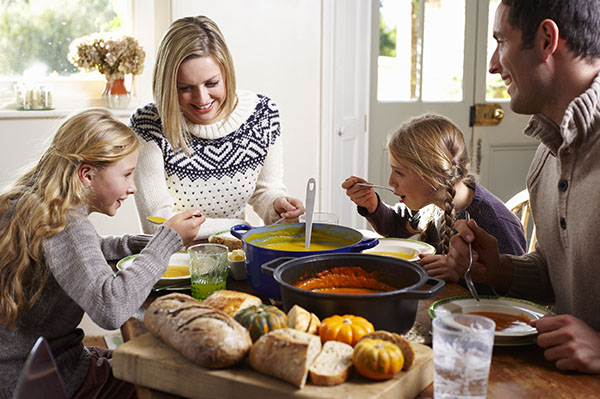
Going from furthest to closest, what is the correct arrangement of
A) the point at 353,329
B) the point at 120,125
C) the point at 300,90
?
the point at 300,90 → the point at 120,125 → the point at 353,329

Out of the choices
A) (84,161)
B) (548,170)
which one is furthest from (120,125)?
(548,170)

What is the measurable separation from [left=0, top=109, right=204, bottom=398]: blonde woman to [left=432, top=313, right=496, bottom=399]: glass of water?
2.31ft

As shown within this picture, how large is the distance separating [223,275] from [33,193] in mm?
501

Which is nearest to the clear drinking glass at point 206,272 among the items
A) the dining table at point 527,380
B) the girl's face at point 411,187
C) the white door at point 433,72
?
the dining table at point 527,380

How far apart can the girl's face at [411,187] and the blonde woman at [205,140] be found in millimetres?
336

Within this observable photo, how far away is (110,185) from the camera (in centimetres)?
168

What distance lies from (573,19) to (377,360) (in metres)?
0.79

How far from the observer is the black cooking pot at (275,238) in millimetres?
1346

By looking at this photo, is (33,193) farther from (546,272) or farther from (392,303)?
(546,272)

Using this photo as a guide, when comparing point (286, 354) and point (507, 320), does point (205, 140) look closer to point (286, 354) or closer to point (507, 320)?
point (507, 320)

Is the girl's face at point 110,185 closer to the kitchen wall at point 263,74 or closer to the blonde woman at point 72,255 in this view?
the blonde woman at point 72,255

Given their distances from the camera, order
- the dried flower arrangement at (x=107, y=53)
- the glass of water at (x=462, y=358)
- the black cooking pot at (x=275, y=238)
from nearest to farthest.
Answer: the glass of water at (x=462, y=358) → the black cooking pot at (x=275, y=238) → the dried flower arrangement at (x=107, y=53)

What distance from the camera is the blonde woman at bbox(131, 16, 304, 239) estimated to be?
2.22 m

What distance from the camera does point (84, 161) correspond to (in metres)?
1.63
